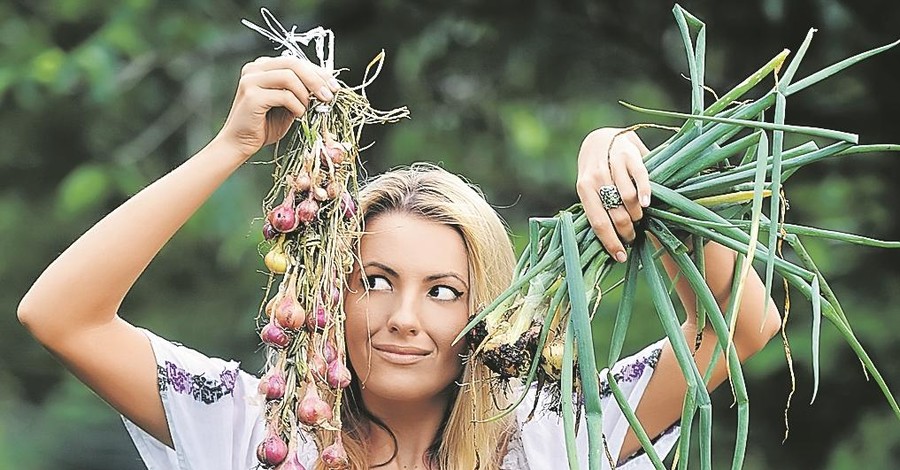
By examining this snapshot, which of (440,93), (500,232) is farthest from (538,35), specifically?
(500,232)

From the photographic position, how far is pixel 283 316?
3.70 ft

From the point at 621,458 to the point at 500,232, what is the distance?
0.79ft

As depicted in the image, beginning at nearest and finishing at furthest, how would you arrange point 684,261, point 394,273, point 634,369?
point 684,261
point 394,273
point 634,369

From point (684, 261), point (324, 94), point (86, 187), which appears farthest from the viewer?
point (86, 187)

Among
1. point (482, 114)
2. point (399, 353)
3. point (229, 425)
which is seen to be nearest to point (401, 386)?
point (399, 353)

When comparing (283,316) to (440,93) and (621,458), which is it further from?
(440,93)

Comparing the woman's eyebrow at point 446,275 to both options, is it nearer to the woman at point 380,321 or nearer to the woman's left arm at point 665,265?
the woman at point 380,321

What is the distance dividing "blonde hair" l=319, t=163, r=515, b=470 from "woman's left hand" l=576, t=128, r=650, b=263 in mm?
220

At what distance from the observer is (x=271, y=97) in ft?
3.92

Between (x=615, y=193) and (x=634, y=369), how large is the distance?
0.33m

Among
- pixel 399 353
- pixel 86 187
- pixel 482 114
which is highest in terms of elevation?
pixel 482 114

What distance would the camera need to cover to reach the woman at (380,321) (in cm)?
121

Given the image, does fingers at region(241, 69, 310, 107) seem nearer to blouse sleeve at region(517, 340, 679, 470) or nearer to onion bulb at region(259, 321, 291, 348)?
onion bulb at region(259, 321, 291, 348)

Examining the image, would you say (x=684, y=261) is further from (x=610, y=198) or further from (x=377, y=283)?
(x=377, y=283)
